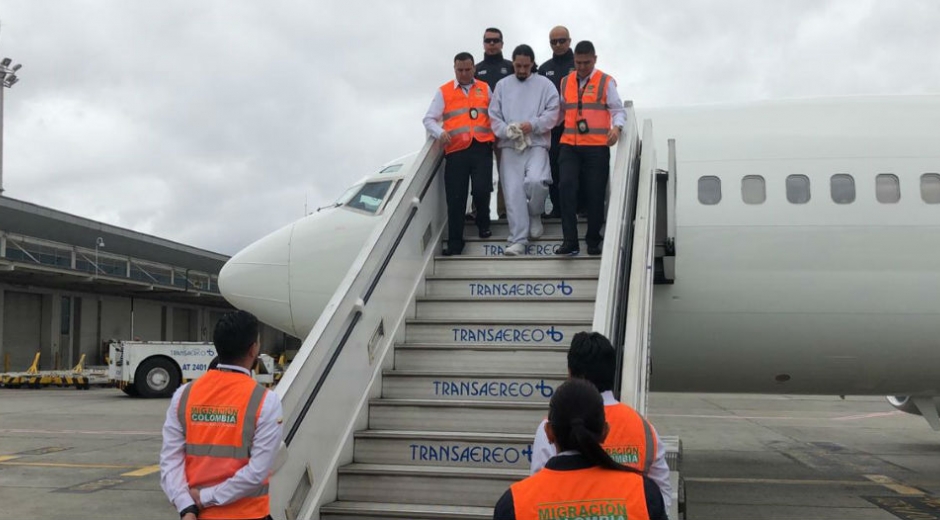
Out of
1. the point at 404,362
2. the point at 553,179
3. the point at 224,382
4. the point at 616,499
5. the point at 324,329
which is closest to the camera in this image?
the point at 616,499

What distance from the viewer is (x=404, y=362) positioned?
5387 mm

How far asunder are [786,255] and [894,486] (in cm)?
428

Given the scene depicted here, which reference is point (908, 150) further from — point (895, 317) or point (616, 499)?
point (616, 499)

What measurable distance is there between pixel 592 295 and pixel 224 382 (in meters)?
3.11

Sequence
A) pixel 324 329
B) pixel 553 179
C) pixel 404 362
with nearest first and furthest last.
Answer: pixel 324 329 → pixel 404 362 → pixel 553 179

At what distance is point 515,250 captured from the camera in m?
6.12

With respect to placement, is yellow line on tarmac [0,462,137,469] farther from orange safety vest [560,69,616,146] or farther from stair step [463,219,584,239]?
orange safety vest [560,69,616,146]

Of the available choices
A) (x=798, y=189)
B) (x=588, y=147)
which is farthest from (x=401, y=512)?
(x=798, y=189)

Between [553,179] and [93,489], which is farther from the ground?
[553,179]

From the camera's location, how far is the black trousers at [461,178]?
6.29m

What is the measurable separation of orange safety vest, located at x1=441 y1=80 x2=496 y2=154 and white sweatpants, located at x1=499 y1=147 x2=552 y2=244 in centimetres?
27

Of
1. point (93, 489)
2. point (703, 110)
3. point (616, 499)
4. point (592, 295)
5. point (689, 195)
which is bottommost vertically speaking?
point (93, 489)

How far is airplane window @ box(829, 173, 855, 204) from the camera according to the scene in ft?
22.4

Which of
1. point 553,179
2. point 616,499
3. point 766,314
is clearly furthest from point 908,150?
point 616,499
